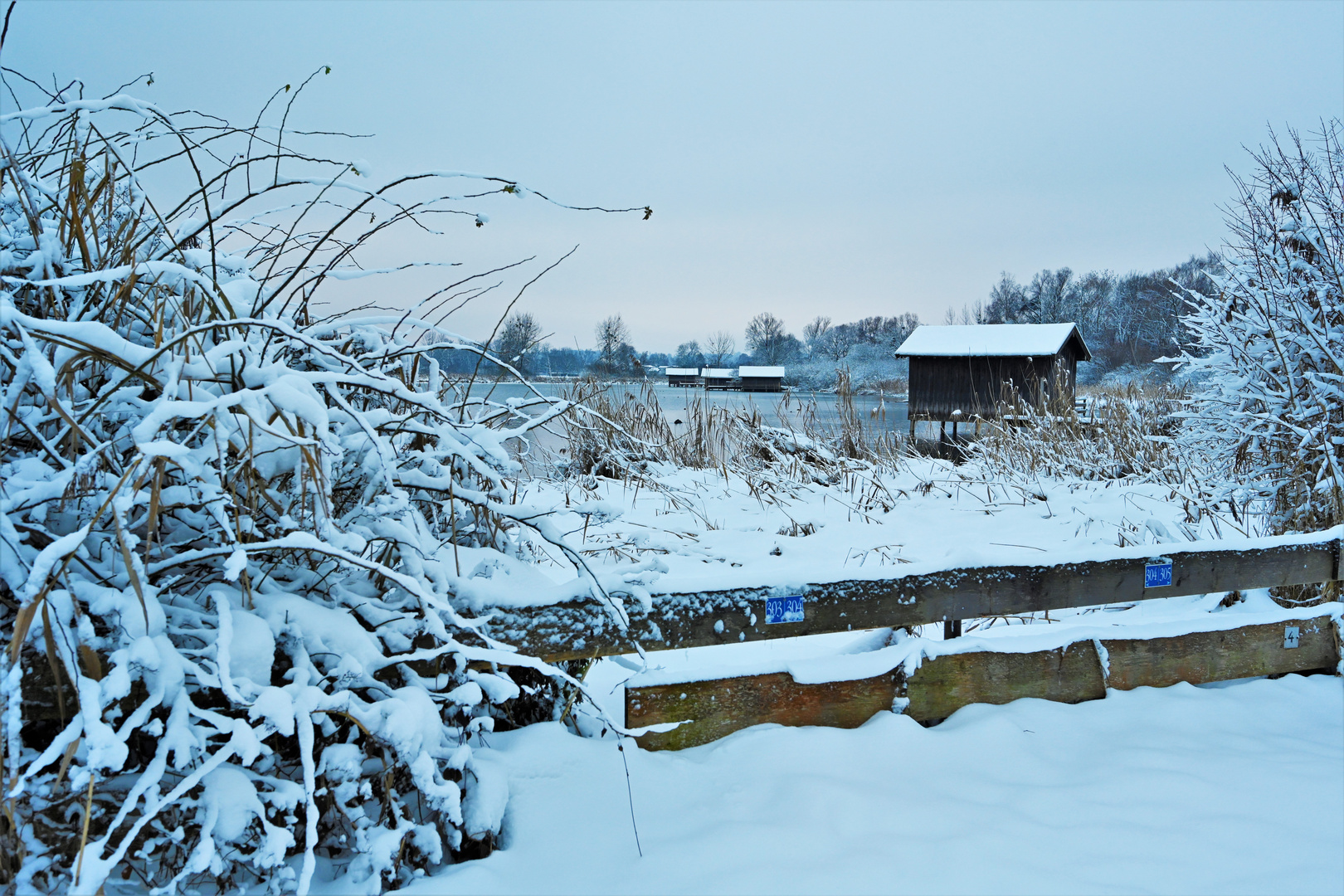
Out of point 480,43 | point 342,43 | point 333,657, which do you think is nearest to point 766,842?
point 333,657

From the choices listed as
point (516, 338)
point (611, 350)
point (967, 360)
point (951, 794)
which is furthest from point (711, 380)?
point (967, 360)

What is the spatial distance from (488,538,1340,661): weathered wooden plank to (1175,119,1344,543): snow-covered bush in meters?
0.88

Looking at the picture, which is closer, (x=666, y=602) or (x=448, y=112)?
(x=666, y=602)

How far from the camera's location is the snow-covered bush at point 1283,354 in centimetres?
364

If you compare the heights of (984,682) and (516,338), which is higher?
(516,338)

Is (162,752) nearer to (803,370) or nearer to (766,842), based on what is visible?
(766,842)

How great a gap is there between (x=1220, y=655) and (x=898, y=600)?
1.52 m

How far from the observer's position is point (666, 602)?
2137 mm

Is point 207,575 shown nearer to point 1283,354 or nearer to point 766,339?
point 1283,354

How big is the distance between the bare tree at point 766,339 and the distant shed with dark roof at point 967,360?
5540 centimetres

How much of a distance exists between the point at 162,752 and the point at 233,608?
0.33 metres

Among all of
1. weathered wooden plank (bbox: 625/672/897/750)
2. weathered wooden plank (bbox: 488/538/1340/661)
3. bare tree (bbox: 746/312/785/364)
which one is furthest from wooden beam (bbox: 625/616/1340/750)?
bare tree (bbox: 746/312/785/364)

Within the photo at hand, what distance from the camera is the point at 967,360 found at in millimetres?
25312

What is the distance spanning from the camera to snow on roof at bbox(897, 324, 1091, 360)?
79.6ft
